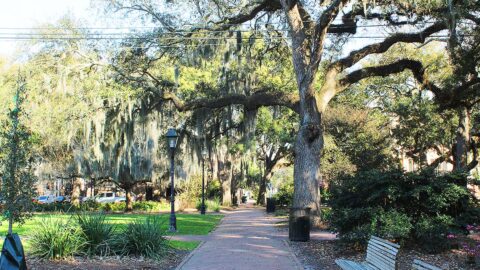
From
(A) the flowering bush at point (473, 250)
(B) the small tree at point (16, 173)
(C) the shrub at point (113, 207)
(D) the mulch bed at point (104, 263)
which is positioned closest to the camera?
(B) the small tree at point (16, 173)

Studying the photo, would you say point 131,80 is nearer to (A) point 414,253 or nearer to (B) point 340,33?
(B) point 340,33

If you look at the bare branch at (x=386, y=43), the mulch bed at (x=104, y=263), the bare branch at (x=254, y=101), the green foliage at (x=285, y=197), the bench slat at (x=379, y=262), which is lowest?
the mulch bed at (x=104, y=263)

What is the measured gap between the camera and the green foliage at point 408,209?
10.0 meters

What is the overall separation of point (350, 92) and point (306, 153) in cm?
2043

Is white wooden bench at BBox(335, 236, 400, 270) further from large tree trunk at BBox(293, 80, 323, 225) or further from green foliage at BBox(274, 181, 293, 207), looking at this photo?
green foliage at BBox(274, 181, 293, 207)

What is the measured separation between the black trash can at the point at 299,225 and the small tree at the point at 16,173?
26.1 feet

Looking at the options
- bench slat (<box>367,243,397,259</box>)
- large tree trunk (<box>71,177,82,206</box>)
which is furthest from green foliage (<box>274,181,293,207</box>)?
bench slat (<box>367,243,397,259</box>)

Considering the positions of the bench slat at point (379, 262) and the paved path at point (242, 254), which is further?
the paved path at point (242, 254)

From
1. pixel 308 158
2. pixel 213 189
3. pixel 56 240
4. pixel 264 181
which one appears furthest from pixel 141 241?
pixel 213 189

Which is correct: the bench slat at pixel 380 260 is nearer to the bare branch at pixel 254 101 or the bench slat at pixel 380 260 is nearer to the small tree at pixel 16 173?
the small tree at pixel 16 173

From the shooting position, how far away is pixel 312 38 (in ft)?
54.6

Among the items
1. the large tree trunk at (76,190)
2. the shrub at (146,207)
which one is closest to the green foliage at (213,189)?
the shrub at (146,207)

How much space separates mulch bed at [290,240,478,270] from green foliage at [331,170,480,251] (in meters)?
0.29

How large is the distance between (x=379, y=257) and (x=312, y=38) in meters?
10.9
